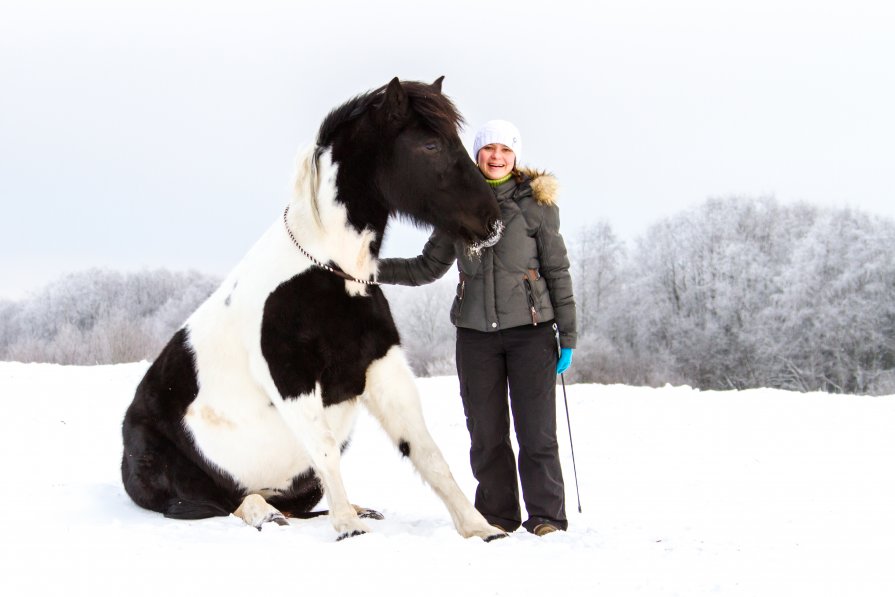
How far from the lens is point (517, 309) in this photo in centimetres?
429

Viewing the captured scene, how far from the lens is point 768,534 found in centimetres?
453

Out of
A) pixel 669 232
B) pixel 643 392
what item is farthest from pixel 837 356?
pixel 643 392

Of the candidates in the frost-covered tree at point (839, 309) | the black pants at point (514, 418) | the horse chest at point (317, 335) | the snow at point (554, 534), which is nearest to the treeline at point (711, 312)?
the frost-covered tree at point (839, 309)

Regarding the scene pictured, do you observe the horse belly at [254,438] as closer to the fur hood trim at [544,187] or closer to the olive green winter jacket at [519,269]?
the olive green winter jacket at [519,269]

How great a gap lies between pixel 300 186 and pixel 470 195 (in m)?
0.84

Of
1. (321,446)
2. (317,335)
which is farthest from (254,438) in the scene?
(317,335)

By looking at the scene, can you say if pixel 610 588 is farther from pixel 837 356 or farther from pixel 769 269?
pixel 769 269

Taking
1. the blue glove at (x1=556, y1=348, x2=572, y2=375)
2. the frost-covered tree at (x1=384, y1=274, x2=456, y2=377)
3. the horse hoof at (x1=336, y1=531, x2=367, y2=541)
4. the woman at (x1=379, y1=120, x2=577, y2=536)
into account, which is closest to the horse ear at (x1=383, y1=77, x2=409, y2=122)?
the woman at (x1=379, y1=120, x2=577, y2=536)

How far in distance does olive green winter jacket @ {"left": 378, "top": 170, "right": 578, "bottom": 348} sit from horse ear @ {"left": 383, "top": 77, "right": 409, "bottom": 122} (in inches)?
36.7

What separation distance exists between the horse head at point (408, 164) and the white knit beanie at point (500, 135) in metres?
0.73

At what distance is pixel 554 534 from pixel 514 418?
3.05ft

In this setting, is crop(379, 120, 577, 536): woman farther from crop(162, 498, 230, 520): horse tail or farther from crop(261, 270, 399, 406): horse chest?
crop(162, 498, 230, 520): horse tail

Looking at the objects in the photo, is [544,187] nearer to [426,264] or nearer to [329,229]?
[426,264]

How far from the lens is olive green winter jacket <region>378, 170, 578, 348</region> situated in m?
4.29
